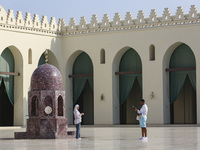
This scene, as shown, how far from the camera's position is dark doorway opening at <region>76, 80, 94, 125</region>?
3588 centimetres

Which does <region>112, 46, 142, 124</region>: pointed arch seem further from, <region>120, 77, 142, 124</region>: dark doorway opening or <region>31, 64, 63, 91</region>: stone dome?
<region>31, 64, 63, 91</region>: stone dome

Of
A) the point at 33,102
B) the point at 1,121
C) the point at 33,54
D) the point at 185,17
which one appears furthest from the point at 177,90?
the point at 33,102

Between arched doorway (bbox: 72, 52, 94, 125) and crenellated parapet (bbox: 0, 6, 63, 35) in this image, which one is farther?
arched doorway (bbox: 72, 52, 94, 125)

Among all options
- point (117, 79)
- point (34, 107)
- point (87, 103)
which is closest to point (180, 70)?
point (117, 79)

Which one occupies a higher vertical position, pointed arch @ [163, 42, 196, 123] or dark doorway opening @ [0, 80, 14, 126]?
pointed arch @ [163, 42, 196, 123]

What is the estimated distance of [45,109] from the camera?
19609 mm

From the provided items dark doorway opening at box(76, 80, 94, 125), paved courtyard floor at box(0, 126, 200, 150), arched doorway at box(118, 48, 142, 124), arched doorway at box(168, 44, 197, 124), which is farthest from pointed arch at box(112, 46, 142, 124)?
paved courtyard floor at box(0, 126, 200, 150)

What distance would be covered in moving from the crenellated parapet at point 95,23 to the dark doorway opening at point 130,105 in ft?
15.4

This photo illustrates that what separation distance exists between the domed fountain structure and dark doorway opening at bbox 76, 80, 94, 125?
15850 mm

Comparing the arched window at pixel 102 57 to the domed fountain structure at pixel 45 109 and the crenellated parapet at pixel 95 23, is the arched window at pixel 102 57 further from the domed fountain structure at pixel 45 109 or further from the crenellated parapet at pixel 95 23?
the domed fountain structure at pixel 45 109

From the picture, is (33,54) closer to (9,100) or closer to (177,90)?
(9,100)

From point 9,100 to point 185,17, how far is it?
1136cm

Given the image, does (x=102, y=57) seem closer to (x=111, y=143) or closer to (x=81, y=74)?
(x=81, y=74)

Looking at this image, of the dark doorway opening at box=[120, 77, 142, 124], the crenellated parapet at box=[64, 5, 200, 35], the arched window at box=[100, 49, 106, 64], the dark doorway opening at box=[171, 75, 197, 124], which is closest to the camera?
the crenellated parapet at box=[64, 5, 200, 35]
